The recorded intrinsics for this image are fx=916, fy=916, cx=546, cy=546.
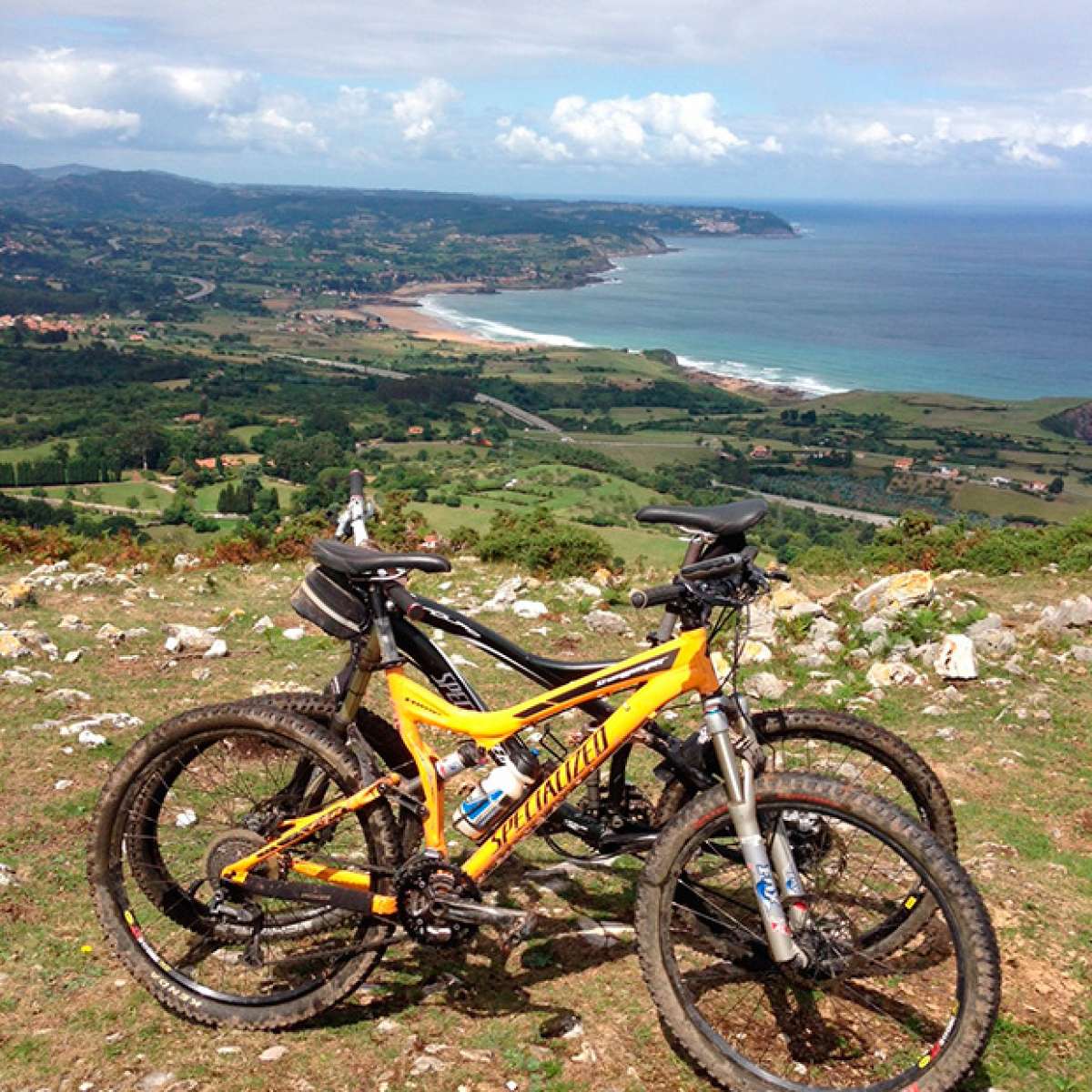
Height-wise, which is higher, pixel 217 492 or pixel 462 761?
pixel 462 761

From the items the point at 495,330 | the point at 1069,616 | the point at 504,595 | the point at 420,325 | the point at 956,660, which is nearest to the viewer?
the point at 956,660

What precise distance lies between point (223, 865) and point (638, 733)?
178 cm

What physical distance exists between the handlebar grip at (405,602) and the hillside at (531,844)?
5.14ft

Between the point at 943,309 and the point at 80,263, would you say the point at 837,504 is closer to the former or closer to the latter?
the point at 943,309

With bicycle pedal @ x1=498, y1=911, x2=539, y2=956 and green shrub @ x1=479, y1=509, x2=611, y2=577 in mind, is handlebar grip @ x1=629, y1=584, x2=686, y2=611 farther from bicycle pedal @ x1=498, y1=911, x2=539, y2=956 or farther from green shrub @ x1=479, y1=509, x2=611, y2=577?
green shrub @ x1=479, y1=509, x2=611, y2=577

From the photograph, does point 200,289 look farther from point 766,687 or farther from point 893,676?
point 893,676

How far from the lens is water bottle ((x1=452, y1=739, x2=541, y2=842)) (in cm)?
354


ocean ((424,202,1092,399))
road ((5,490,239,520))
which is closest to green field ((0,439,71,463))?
road ((5,490,239,520))

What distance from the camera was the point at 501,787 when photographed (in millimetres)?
3559

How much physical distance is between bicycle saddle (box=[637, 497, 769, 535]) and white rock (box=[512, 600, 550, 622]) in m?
6.48

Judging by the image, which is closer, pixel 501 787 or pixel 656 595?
pixel 656 595

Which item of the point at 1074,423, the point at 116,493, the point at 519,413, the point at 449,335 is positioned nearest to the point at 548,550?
the point at 116,493

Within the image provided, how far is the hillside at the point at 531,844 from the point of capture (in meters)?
3.34

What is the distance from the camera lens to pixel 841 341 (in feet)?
429
